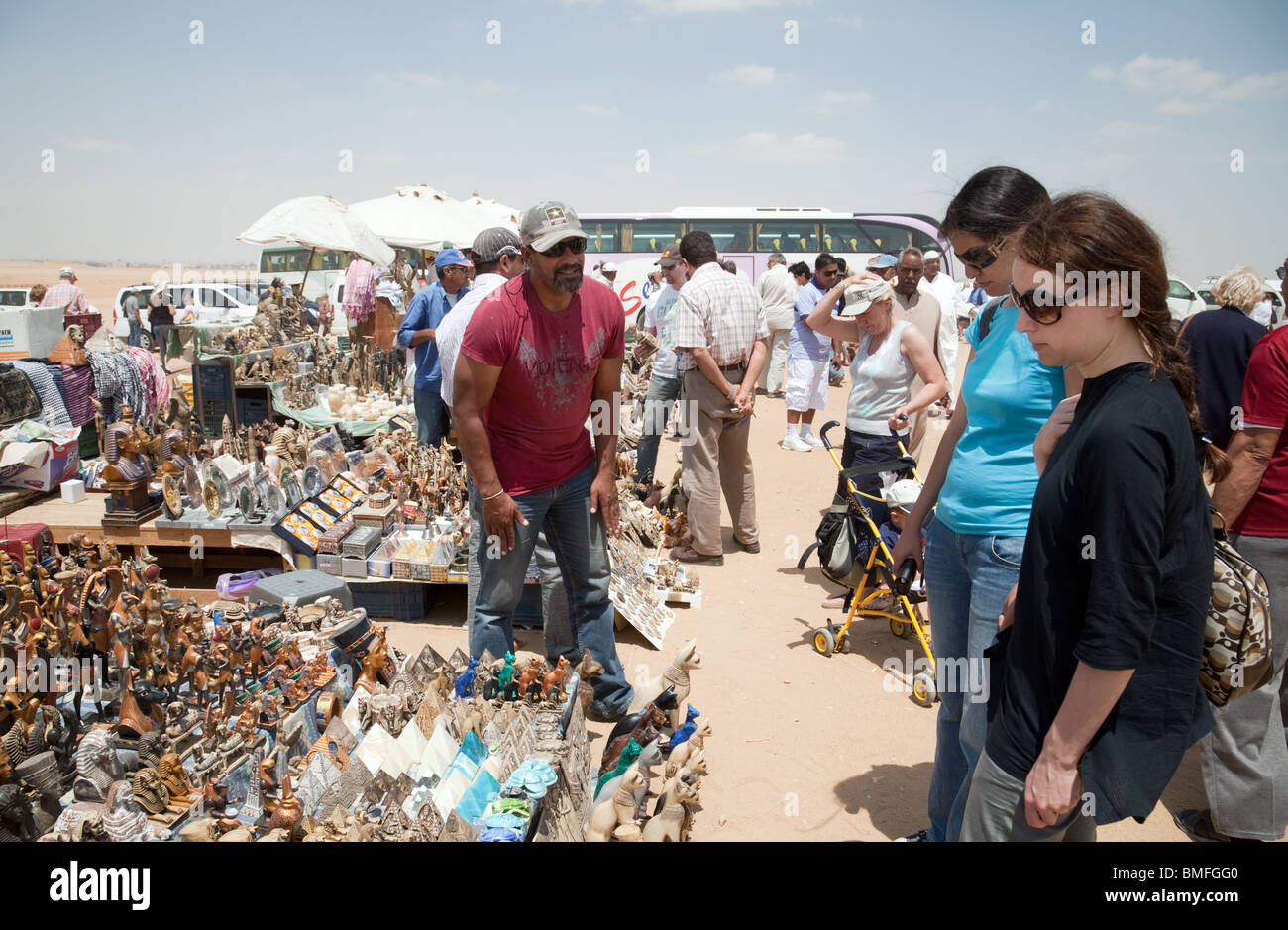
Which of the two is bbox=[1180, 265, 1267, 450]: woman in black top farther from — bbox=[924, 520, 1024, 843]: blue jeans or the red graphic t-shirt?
the red graphic t-shirt

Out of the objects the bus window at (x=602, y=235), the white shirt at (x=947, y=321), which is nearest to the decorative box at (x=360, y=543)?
the white shirt at (x=947, y=321)

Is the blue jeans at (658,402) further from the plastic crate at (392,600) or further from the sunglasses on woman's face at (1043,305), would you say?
the sunglasses on woman's face at (1043,305)

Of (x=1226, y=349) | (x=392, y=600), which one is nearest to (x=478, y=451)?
(x=392, y=600)

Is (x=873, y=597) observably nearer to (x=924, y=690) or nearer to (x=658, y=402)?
(x=924, y=690)

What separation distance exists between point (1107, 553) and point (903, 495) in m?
2.81

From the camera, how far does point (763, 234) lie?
1912 cm

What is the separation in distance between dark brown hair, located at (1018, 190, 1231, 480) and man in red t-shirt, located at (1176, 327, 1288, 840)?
1648mm

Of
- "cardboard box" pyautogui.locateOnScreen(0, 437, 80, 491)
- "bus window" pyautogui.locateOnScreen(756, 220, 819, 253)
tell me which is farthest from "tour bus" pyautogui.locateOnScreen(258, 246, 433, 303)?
"cardboard box" pyautogui.locateOnScreen(0, 437, 80, 491)

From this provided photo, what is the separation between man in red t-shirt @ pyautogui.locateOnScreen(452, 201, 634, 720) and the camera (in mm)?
3031

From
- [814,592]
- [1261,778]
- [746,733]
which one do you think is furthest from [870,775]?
[814,592]

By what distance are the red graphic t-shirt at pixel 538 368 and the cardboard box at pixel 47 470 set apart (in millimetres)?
4574
